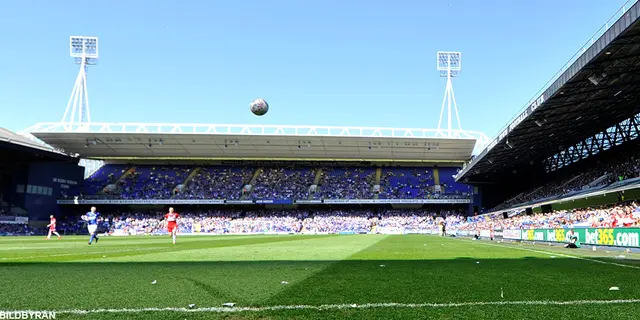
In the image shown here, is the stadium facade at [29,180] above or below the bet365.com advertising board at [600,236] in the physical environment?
above

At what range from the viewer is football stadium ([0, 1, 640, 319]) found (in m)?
5.39

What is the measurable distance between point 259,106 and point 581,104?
32891 mm

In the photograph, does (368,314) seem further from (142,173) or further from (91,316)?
(142,173)

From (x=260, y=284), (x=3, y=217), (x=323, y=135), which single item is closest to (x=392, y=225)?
(x=323, y=135)

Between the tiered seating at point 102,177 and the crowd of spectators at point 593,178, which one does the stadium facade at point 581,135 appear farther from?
the tiered seating at point 102,177

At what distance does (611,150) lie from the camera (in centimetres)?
3950

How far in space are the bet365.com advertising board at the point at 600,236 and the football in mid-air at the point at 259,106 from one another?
111ft

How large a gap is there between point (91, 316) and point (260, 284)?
8.32ft

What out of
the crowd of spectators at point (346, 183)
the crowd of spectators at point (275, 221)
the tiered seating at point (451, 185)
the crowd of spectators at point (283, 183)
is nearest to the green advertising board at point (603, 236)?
the crowd of spectators at point (275, 221)

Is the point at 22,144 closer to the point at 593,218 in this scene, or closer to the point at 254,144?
the point at 254,144

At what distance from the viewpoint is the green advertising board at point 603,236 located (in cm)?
1539

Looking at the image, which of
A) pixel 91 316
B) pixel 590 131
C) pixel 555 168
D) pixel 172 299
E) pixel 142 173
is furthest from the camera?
pixel 142 173

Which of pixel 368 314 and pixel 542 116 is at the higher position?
pixel 542 116

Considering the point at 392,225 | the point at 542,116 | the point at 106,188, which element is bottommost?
the point at 392,225
